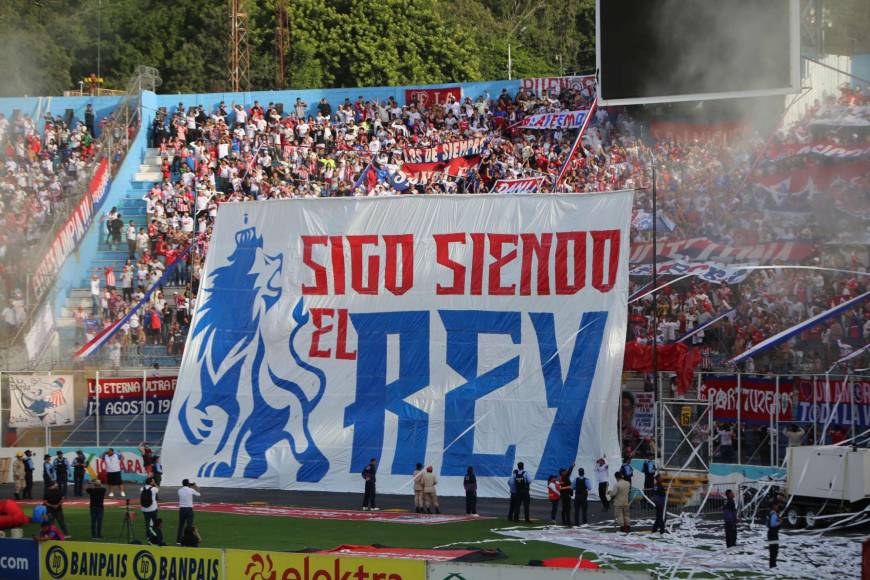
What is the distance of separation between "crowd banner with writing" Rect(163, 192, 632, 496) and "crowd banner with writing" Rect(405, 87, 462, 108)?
1581cm

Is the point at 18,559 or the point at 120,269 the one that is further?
the point at 120,269

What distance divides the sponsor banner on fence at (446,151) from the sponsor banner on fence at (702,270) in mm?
9980

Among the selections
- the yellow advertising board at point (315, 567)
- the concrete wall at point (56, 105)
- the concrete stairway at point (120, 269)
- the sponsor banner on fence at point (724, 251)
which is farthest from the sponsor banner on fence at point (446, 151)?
the yellow advertising board at point (315, 567)

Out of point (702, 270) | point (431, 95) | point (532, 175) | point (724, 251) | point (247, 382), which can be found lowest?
point (247, 382)

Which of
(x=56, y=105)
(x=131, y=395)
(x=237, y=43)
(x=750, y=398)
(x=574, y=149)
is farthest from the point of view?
(x=237, y=43)

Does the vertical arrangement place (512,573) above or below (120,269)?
below

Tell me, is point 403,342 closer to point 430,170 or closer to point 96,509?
point 96,509

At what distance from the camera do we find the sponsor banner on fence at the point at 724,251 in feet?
120

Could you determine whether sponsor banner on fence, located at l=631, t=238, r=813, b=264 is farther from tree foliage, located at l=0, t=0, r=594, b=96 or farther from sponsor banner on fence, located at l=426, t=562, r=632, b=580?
tree foliage, located at l=0, t=0, r=594, b=96

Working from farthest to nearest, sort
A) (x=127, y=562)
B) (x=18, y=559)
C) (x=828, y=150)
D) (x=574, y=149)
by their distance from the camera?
1. (x=574, y=149)
2. (x=828, y=150)
3. (x=18, y=559)
4. (x=127, y=562)

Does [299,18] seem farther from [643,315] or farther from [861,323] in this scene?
[861,323]

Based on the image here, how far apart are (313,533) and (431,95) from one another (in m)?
26.0

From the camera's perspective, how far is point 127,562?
63.8 ft

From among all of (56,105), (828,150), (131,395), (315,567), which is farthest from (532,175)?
(315,567)
